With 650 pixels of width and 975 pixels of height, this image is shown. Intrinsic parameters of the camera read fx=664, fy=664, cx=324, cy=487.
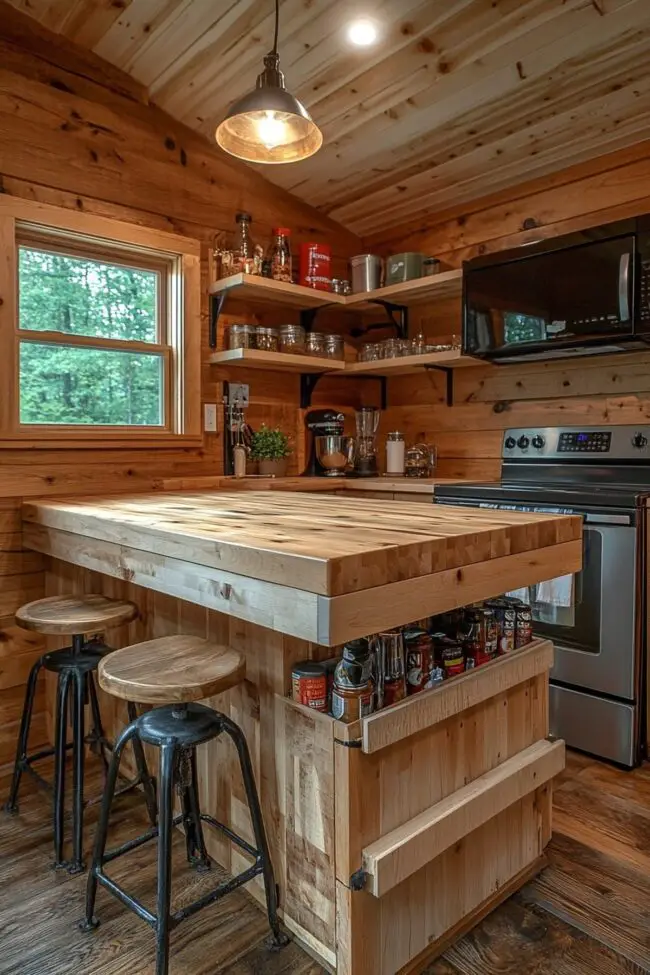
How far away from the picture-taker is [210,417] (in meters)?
3.16

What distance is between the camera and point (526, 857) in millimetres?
1736

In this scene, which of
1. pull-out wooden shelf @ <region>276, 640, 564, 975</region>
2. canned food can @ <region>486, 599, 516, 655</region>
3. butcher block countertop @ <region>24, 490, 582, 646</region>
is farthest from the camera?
canned food can @ <region>486, 599, 516, 655</region>

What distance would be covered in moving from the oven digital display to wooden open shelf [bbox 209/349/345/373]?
117cm

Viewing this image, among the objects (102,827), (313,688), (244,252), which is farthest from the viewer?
(244,252)

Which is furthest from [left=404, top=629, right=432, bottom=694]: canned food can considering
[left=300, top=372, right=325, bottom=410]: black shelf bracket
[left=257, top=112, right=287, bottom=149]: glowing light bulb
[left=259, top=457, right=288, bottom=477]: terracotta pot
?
[left=300, top=372, right=325, bottom=410]: black shelf bracket

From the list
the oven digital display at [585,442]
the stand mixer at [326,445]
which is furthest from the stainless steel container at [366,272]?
the oven digital display at [585,442]

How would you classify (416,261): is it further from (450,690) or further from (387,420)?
(450,690)

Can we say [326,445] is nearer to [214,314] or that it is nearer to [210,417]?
[210,417]

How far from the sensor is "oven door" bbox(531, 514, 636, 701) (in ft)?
7.56

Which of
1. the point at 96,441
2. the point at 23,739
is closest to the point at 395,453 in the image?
the point at 96,441

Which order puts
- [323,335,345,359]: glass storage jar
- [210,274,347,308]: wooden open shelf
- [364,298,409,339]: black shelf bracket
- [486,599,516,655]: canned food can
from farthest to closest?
[364,298,409,339]: black shelf bracket
[323,335,345,359]: glass storage jar
[210,274,347,308]: wooden open shelf
[486,599,516,655]: canned food can

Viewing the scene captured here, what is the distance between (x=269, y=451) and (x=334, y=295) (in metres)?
0.87

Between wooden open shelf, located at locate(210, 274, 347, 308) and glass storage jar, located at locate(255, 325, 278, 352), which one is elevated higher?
wooden open shelf, located at locate(210, 274, 347, 308)

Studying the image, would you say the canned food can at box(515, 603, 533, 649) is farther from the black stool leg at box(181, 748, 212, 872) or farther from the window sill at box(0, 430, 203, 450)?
the window sill at box(0, 430, 203, 450)
